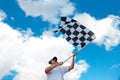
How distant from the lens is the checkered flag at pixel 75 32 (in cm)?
1252

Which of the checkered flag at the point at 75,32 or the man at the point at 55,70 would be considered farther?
the checkered flag at the point at 75,32

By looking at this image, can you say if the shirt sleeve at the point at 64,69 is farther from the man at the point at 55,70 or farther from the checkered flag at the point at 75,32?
the checkered flag at the point at 75,32

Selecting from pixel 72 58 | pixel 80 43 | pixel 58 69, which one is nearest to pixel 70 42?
pixel 80 43

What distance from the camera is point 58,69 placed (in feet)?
34.8

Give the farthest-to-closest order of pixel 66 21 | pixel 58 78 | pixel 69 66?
pixel 66 21, pixel 69 66, pixel 58 78

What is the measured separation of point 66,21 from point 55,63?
3360mm

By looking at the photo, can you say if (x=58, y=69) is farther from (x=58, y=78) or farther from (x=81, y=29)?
(x=81, y=29)

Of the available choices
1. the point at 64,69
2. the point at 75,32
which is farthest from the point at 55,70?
the point at 75,32

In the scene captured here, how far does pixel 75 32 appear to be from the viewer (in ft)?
43.0

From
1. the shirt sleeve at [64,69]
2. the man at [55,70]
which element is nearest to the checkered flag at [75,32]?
the shirt sleeve at [64,69]

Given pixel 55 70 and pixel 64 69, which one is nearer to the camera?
pixel 55 70

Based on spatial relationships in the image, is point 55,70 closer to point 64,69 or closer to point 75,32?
point 64,69

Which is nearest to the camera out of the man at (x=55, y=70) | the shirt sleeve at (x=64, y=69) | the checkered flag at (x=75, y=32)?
the man at (x=55, y=70)

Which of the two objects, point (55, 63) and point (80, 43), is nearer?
point (55, 63)
